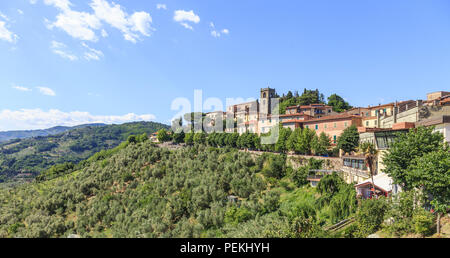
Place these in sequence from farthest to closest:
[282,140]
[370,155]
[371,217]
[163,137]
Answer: [163,137] → [282,140] → [370,155] → [371,217]

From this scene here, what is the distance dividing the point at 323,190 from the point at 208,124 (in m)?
63.1

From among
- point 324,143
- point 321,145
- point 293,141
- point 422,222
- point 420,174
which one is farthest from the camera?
point 293,141

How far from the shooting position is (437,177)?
13289 mm

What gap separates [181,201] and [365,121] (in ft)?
109

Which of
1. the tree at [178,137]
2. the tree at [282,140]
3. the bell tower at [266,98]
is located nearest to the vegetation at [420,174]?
the tree at [282,140]

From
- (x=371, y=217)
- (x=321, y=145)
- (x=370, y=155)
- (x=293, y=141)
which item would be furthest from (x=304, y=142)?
(x=371, y=217)

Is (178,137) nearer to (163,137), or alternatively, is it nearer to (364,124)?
(163,137)

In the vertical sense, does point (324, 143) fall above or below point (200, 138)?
below

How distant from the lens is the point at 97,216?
39094mm

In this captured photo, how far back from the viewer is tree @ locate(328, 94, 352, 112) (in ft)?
230

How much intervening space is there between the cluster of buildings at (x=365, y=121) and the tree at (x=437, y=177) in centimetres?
613
